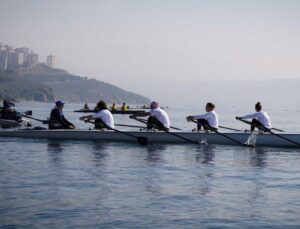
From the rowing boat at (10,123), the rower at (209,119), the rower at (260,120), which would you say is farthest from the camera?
the rowing boat at (10,123)

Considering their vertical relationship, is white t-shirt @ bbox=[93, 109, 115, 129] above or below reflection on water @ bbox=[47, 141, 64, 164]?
above

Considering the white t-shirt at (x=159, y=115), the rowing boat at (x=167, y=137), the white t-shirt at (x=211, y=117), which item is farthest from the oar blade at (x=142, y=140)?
the white t-shirt at (x=211, y=117)

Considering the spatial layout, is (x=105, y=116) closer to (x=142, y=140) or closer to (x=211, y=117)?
(x=142, y=140)

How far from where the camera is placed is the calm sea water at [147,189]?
10.2m

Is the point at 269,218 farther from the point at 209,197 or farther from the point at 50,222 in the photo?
the point at 50,222

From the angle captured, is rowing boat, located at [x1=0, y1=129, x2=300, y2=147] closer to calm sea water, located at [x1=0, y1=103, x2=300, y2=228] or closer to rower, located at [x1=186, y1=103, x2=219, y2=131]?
rower, located at [x1=186, y1=103, x2=219, y2=131]

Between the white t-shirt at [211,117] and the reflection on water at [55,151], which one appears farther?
the white t-shirt at [211,117]

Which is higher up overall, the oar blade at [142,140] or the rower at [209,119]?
the rower at [209,119]

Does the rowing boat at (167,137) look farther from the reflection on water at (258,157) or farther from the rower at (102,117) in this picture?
the reflection on water at (258,157)

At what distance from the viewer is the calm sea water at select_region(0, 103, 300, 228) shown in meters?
10.2

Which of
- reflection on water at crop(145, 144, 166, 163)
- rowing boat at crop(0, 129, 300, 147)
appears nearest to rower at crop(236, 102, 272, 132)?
rowing boat at crop(0, 129, 300, 147)

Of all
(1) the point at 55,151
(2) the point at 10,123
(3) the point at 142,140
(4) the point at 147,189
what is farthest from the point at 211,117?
(2) the point at 10,123

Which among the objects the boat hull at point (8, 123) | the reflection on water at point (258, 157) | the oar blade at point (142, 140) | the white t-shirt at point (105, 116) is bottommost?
the reflection on water at point (258, 157)

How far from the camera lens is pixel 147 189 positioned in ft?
44.2
